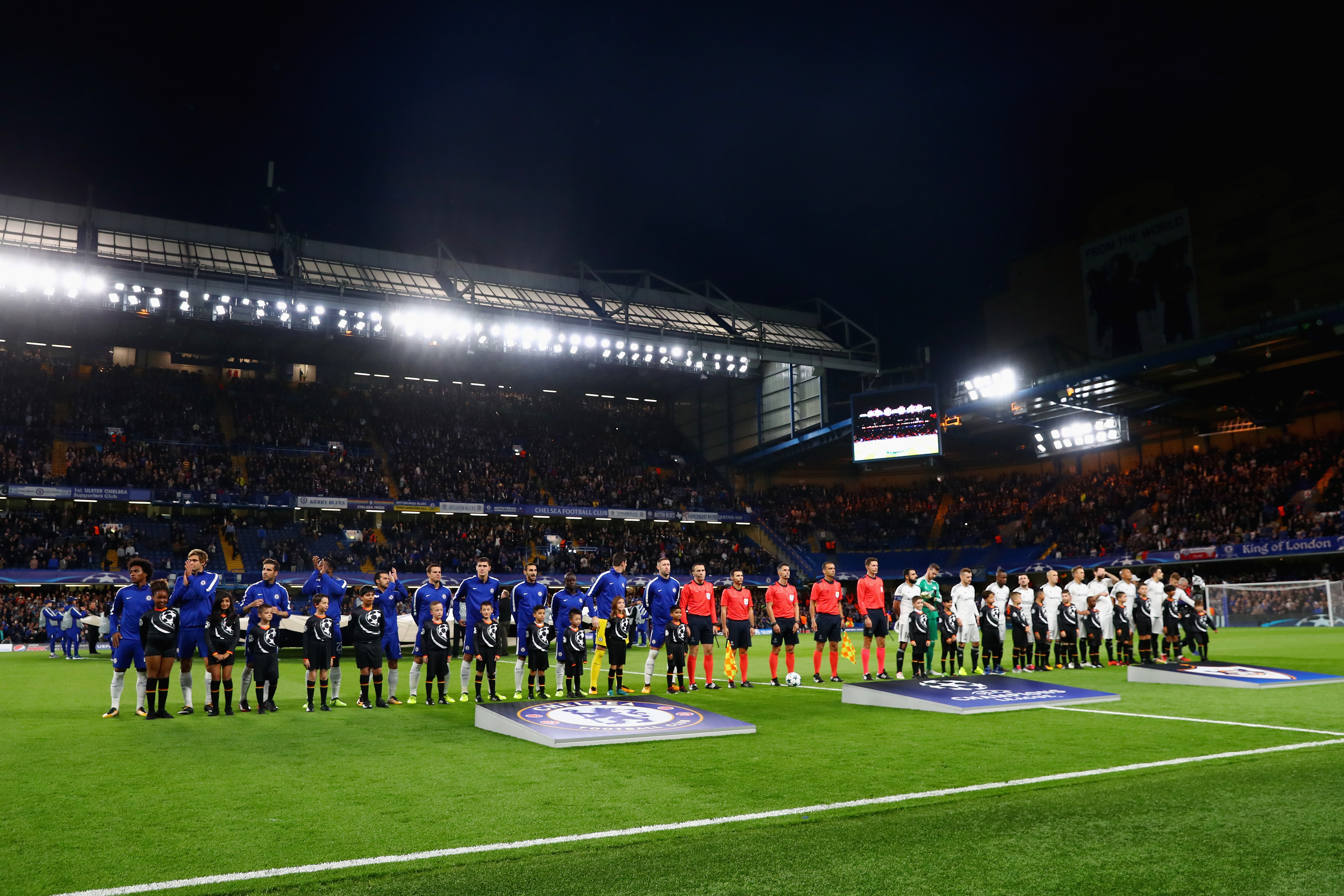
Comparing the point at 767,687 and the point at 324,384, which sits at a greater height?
the point at 324,384

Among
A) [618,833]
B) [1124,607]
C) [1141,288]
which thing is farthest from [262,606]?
[1141,288]

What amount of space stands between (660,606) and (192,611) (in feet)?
20.7

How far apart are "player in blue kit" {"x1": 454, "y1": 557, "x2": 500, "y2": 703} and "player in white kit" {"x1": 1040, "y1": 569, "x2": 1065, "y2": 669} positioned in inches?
383

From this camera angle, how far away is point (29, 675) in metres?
18.1

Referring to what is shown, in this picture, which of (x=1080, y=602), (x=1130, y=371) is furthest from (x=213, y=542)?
(x=1130, y=371)

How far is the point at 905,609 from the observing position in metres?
16.0

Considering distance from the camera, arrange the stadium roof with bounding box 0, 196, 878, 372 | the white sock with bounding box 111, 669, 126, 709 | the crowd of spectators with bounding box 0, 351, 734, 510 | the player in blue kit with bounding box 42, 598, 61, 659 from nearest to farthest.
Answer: the white sock with bounding box 111, 669, 126, 709, the player in blue kit with bounding box 42, 598, 61, 659, the stadium roof with bounding box 0, 196, 878, 372, the crowd of spectators with bounding box 0, 351, 734, 510

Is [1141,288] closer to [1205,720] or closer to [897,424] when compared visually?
[897,424]

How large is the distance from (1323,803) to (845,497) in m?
49.1

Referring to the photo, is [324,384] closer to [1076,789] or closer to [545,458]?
[545,458]

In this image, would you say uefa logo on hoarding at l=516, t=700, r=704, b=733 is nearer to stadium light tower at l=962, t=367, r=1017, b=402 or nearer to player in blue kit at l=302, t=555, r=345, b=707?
player in blue kit at l=302, t=555, r=345, b=707

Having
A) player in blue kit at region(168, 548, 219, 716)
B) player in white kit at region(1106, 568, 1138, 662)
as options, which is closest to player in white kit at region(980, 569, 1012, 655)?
player in white kit at region(1106, 568, 1138, 662)

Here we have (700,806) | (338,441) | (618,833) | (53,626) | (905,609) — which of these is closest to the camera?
(618,833)

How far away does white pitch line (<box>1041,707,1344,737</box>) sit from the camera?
8.59 meters
